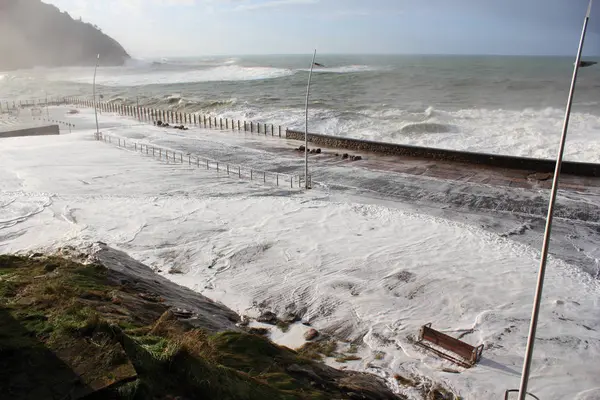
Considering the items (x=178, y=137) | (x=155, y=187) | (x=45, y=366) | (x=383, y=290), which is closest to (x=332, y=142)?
(x=178, y=137)

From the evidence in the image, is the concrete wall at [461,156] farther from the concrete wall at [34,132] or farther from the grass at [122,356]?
the concrete wall at [34,132]

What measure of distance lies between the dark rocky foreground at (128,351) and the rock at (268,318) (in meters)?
0.71

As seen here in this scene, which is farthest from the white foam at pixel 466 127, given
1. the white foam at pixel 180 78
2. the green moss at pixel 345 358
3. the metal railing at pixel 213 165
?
the white foam at pixel 180 78

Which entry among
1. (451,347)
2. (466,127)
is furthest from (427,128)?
(451,347)

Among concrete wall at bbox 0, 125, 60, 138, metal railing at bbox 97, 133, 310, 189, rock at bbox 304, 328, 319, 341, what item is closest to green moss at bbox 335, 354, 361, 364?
rock at bbox 304, 328, 319, 341

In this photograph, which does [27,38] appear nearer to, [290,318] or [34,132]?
[34,132]

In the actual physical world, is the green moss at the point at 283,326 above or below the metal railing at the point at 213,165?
below

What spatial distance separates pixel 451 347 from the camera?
1004 cm

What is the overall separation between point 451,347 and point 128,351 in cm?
664

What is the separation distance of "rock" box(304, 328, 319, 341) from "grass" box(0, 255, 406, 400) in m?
0.74

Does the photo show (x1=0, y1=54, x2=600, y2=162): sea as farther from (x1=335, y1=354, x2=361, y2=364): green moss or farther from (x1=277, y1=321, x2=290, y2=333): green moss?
(x1=335, y1=354, x2=361, y2=364): green moss

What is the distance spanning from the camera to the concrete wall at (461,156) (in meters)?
26.2

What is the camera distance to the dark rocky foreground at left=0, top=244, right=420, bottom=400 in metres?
5.75

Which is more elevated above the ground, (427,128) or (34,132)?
(427,128)
